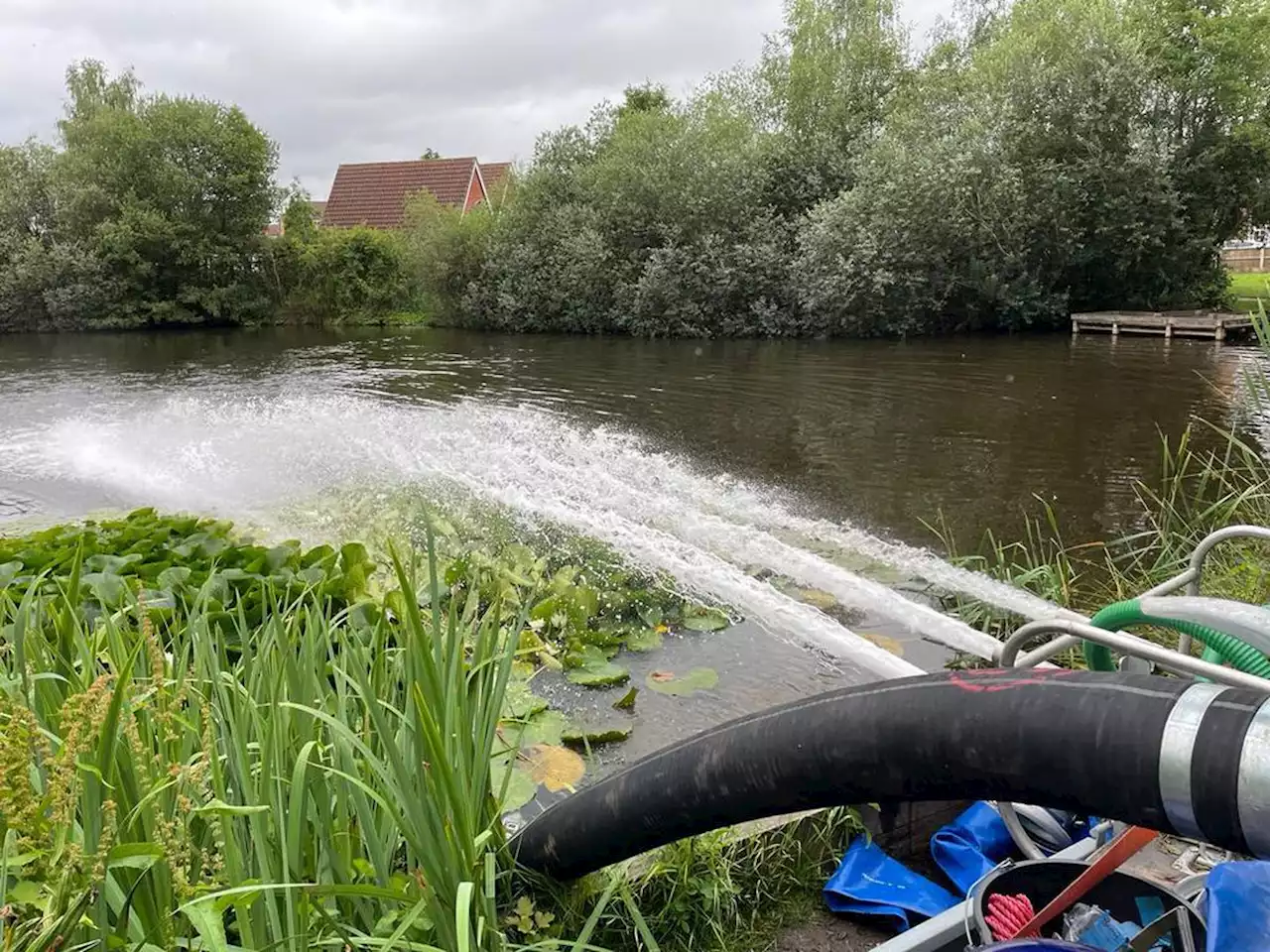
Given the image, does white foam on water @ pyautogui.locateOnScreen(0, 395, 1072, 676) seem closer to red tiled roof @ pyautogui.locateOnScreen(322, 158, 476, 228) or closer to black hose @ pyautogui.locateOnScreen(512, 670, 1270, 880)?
black hose @ pyautogui.locateOnScreen(512, 670, 1270, 880)

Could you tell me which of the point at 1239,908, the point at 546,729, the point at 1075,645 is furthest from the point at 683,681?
the point at 1239,908

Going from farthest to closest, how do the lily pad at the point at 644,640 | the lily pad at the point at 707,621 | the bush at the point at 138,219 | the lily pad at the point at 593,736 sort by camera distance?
the bush at the point at 138,219 < the lily pad at the point at 707,621 < the lily pad at the point at 644,640 < the lily pad at the point at 593,736

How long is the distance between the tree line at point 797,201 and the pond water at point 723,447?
11.1 feet

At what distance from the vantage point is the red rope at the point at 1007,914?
2020 millimetres

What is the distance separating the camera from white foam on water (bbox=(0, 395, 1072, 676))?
5582mm

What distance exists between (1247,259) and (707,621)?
37.8 m

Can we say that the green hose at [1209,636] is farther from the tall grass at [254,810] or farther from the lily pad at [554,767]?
the lily pad at [554,767]

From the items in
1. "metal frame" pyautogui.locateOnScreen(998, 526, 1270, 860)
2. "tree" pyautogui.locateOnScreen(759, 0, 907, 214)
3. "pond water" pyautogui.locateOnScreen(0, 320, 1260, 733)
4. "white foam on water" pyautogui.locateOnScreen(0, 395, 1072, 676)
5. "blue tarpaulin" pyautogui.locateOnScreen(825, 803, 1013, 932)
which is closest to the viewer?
"metal frame" pyautogui.locateOnScreen(998, 526, 1270, 860)

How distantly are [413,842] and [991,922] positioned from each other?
4.27 ft

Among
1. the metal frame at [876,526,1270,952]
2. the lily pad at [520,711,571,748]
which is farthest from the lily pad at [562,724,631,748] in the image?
the metal frame at [876,526,1270,952]

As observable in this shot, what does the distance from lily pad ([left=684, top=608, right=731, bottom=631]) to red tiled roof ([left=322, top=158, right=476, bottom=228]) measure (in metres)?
41.0

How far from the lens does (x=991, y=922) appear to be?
6.67 feet

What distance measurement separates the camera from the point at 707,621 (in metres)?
5.11

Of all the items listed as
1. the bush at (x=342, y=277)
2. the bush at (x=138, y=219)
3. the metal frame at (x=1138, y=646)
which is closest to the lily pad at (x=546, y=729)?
the metal frame at (x=1138, y=646)
